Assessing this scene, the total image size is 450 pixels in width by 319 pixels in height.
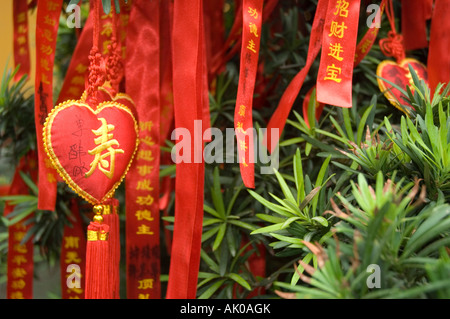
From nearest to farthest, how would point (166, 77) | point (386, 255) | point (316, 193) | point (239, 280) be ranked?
point (386, 255) < point (316, 193) < point (239, 280) < point (166, 77)

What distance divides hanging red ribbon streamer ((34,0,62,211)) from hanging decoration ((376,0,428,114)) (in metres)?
0.47

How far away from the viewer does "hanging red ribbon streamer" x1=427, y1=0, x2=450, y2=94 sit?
2.21 feet

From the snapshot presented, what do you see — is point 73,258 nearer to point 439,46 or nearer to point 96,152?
point 96,152

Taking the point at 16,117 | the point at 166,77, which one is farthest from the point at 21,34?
the point at 166,77

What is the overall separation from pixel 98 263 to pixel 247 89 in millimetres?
287

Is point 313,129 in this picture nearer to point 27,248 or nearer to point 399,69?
point 399,69

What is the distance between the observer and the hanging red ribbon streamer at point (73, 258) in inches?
29.9

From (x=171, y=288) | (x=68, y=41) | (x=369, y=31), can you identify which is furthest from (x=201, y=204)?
(x=68, y=41)

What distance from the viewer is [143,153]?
675mm

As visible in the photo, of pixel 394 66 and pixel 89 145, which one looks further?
pixel 394 66

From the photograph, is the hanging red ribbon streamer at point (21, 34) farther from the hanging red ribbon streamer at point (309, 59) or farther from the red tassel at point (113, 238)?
the hanging red ribbon streamer at point (309, 59)

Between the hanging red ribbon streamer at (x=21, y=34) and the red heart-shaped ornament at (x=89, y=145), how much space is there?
284mm

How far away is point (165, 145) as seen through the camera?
0.77m

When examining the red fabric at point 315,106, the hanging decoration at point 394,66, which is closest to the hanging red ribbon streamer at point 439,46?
the hanging decoration at point 394,66
